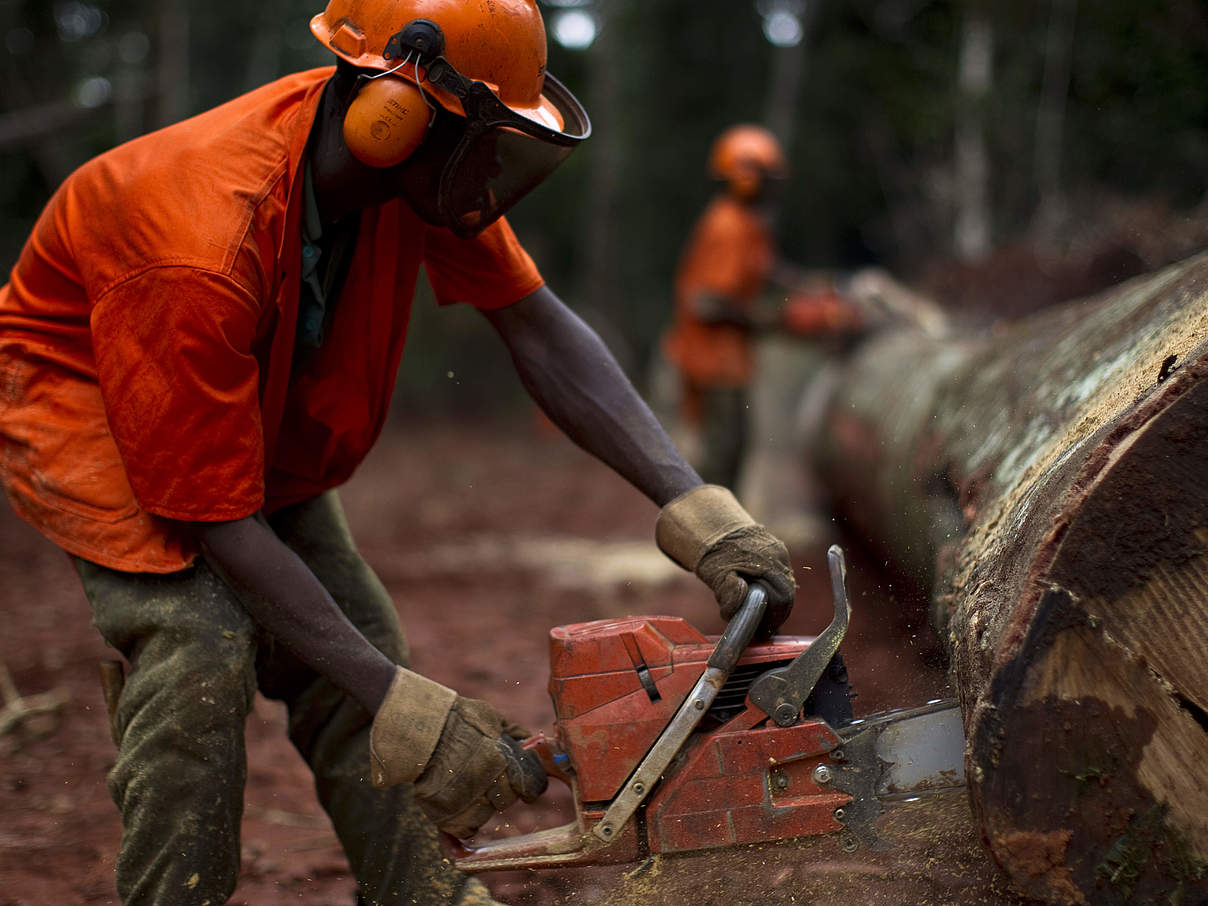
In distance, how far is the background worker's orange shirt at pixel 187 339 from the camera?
179cm

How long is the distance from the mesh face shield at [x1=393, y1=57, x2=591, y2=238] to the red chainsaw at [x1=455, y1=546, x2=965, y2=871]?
2.77ft

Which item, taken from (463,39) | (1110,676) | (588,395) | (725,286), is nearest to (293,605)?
(588,395)

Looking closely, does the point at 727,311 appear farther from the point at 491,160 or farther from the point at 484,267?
the point at 491,160

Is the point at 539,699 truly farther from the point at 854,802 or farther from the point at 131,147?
the point at 131,147

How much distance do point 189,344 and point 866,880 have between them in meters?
1.50

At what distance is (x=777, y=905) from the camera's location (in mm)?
1938

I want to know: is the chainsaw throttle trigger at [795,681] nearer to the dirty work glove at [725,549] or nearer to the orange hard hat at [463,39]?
the dirty work glove at [725,549]

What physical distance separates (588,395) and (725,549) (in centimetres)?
50

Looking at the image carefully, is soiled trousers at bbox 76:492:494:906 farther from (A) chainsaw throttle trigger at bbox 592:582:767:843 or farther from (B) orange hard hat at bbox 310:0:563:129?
(B) orange hard hat at bbox 310:0:563:129

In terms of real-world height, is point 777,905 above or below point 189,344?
below

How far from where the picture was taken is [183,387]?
1770 millimetres

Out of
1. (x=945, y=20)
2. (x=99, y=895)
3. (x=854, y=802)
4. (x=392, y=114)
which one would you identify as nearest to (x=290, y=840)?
(x=99, y=895)

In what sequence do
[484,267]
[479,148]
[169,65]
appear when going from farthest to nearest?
[169,65] → [484,267] → [479,148]

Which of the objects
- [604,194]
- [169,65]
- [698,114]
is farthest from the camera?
[698,114]
